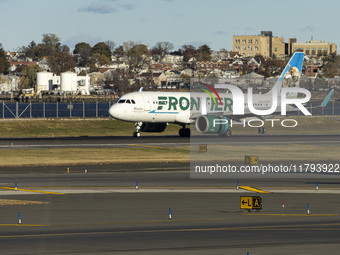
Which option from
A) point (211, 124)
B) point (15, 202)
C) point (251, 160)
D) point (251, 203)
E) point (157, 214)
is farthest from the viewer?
point (211, 124)

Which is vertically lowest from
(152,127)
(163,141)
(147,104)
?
(163,141)

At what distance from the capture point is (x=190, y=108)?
262ft

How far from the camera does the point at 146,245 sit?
79.5ft

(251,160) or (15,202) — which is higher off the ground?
(251,160)

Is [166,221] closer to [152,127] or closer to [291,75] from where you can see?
[152,127]

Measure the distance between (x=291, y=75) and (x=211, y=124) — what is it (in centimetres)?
1386

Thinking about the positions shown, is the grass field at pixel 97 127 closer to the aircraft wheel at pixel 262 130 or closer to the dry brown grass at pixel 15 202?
the aircraft wheel at pixel 262 130

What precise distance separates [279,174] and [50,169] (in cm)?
1716

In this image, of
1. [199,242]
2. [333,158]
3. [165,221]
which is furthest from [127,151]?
[199,242]

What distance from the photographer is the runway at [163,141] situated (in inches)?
2706

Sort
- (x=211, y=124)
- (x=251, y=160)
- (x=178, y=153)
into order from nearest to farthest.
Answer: (x=251, y=160), (x=178, y=153), (x=211, y=124)

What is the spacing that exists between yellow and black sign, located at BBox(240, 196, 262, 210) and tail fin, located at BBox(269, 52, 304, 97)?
50.4 metres

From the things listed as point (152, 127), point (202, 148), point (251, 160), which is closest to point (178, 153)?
point (202, 148)

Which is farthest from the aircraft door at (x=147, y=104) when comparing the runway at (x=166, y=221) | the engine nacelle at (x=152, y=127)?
the runway at (x=166, y=221)
